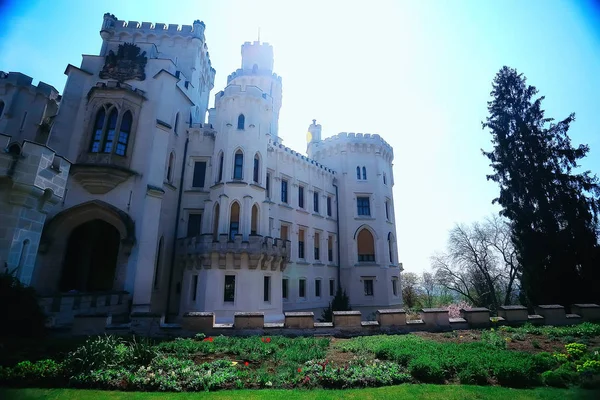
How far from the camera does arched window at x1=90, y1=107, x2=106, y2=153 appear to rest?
652 inches

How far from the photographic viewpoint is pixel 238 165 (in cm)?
1973

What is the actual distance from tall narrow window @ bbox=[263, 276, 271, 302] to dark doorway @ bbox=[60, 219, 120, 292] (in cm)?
946

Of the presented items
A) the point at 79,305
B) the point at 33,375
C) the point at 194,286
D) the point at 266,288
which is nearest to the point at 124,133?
the point at 79,305

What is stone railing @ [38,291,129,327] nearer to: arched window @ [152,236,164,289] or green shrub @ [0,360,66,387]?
arched window @ [152,236,164,289]

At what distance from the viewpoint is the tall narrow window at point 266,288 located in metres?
18.7

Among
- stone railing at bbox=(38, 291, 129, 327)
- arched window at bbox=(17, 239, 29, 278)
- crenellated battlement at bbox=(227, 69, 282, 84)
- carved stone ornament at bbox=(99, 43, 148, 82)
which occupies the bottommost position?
stone railing at bbox=(38, 291, 129, 327)

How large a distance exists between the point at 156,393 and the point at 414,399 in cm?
531

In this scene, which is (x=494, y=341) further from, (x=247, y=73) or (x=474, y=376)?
(x=247, y=73)

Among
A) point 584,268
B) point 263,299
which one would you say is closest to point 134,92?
point 263,299

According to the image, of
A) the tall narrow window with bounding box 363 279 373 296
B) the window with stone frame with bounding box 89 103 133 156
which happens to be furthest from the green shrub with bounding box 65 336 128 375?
the tall narrow window with bounding box 363 279 373 296

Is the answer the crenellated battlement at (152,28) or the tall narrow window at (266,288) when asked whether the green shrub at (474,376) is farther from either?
the crenellated battlement at (152,28)

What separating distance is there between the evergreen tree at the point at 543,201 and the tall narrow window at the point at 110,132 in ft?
90.9

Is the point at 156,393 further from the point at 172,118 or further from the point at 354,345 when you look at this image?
the point at 172,118

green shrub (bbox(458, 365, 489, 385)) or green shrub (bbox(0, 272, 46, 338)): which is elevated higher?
green shrub (bbox(0, 272, 46, 338))
